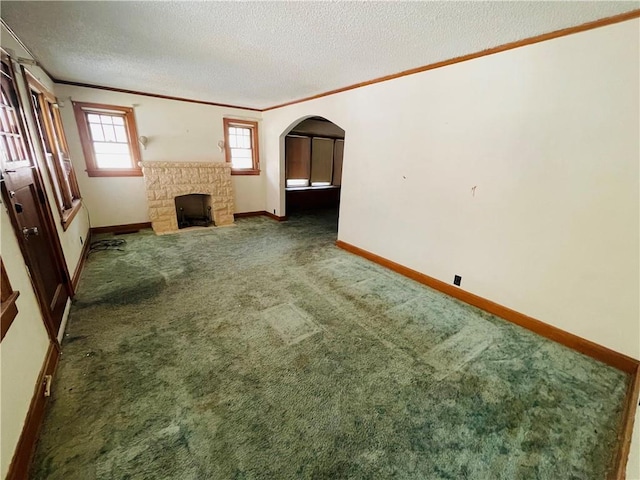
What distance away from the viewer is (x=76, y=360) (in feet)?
6.14

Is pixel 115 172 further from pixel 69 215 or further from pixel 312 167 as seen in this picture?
pixel 312 167

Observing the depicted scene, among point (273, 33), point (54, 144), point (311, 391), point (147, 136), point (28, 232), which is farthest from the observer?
point (147, 136)

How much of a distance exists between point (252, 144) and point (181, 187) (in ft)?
6.16

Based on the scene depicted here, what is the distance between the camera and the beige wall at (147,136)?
4.16 m

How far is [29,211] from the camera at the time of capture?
2.00 m

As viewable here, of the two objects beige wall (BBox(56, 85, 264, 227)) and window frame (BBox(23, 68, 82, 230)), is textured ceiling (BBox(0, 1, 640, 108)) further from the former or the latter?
beige wall (BBox(56, 85, 264, 227))

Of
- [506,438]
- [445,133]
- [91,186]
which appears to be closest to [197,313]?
[506,438]

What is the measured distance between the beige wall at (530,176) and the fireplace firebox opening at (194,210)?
382 centimetres

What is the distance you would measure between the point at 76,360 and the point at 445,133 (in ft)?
12.2

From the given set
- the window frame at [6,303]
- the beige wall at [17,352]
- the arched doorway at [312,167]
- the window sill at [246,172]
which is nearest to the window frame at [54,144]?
the beige wall at [17,352]

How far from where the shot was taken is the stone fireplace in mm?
4703

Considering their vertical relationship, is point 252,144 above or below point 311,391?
above

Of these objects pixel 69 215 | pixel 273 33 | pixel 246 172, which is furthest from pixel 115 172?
pixel 273 33

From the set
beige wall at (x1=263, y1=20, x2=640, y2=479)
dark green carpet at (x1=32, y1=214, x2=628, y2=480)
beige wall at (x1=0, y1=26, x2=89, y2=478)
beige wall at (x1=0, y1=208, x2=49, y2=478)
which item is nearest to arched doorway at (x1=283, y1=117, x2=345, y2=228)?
beige wall at (x1=263, y1=20, x2=640, y2=479)
